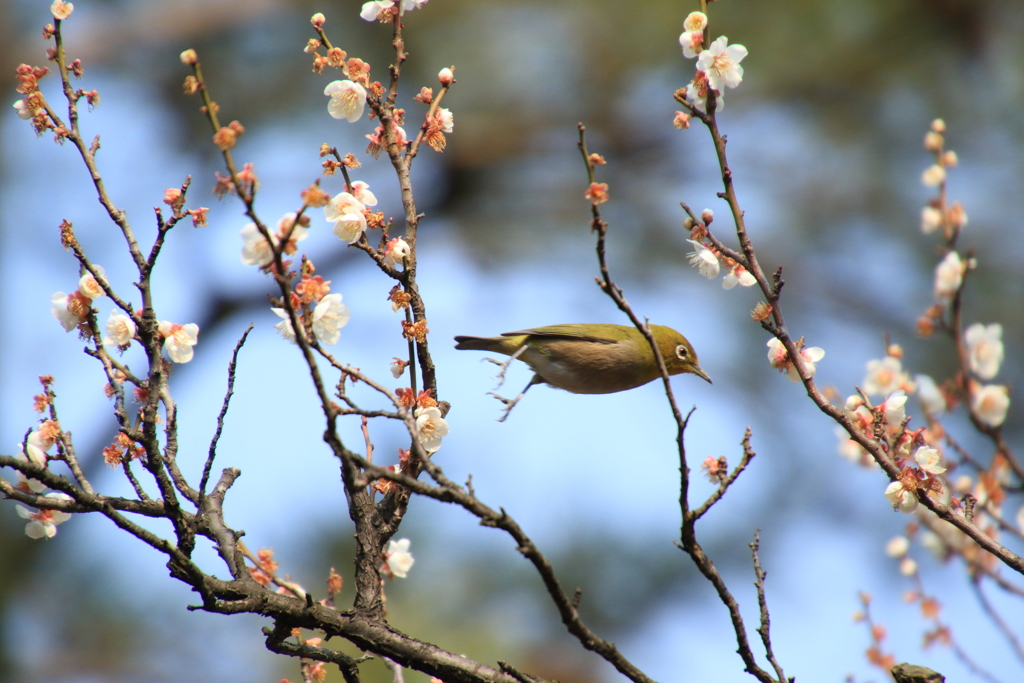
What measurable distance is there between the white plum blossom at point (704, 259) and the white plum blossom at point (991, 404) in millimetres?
1161

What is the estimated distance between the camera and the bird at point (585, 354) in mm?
3039

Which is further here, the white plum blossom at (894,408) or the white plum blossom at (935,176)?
the white plum blossom at (935,176)

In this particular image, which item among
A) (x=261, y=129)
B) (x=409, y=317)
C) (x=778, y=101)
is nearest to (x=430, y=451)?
(x=409, y=317)

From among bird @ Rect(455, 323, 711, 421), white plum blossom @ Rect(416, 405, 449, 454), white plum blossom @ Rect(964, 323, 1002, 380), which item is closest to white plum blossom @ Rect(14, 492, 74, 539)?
white plum blossom @ Rect(416, 405, 449, 454)

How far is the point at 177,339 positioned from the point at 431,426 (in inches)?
21.9

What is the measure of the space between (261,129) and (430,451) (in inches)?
200

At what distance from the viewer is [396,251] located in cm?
168

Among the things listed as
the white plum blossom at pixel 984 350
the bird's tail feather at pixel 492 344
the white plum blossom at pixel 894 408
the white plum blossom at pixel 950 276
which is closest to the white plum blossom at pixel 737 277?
the white plum blossom at pixel 894 408

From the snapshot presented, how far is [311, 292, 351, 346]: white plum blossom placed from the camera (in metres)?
1.48

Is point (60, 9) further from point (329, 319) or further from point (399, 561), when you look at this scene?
point (399, 561)

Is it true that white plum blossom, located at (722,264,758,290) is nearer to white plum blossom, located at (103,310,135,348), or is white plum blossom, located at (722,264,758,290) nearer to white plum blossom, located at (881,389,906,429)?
white plum blossom, located at (881,389,906,429)

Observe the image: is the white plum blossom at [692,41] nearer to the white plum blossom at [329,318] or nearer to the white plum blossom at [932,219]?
the white plum blossom at [329,318]

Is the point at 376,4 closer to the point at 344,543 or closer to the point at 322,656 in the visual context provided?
the point at 322,656

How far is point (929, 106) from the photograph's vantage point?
589 cm
